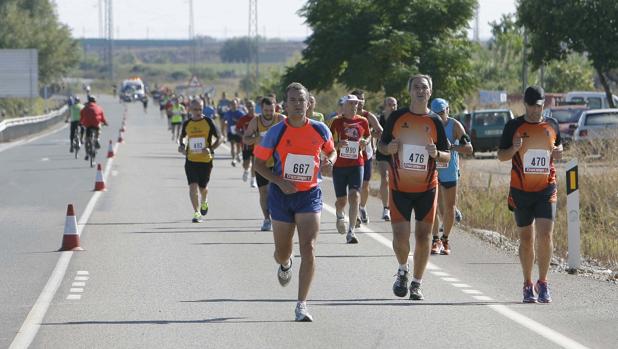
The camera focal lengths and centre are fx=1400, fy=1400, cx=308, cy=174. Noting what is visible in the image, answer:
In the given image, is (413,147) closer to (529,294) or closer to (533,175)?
(533,175)

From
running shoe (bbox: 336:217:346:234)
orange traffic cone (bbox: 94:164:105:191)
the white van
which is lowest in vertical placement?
orange traffic cone (bbox: 94:164:105:191)

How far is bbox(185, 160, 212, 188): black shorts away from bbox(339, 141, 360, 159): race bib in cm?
335

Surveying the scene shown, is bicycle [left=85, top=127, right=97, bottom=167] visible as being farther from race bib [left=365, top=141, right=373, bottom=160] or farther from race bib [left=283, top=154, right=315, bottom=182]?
race bib [left=283, top=154, right=315, bottom=182]

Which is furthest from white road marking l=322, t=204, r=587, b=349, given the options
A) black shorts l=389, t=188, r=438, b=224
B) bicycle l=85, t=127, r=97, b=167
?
bicycle l=85, t=127, r=97, b=167

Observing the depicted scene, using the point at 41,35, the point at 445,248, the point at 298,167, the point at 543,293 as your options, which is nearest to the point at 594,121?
the point at 445,248

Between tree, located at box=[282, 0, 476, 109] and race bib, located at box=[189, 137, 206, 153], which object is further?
tree, located at box=[282, 0, 476, 109]

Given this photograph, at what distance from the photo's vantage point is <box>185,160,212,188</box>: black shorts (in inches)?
760

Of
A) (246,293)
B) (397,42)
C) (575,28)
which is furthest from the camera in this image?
(575,28)

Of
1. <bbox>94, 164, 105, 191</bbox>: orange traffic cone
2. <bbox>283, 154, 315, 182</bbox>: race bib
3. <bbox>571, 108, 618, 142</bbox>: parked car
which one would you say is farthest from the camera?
<bbox>571, 108, 618, 142</bbox>: parked car

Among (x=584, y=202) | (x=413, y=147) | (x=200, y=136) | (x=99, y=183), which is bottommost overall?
(x=99, y=183)

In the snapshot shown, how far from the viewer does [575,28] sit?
44031 mm

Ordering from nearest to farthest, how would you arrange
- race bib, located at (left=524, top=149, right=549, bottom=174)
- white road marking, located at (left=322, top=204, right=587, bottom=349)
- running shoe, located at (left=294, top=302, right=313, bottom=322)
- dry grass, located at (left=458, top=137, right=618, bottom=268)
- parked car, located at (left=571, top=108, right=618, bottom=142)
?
white road marking, located at (left=322, top=204, right=587, bottom=349) < running shoe, located at (left=294, top=302, right=313, bottom=322) < race bib, located at (left=524, top=149, right=549, bottom=174) < dry grass, located at (left=458, top=137, right=618, bottom=268) < parked car, located at (left=571, top=108, right=618, bottom=142)

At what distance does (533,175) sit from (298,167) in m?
2.25

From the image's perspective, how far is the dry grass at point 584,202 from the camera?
18734 mm
